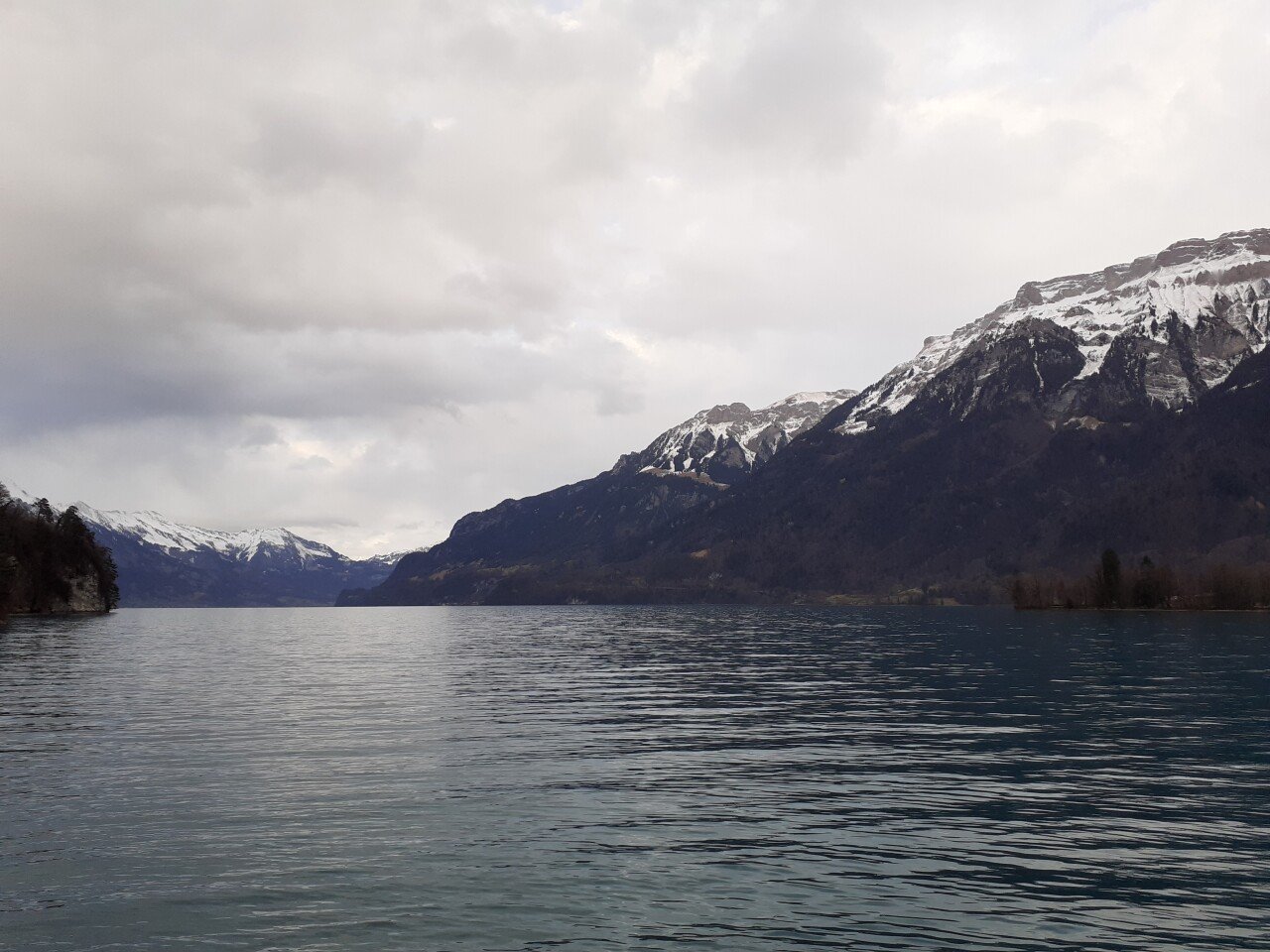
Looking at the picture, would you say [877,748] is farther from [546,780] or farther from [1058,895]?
[1058,895]

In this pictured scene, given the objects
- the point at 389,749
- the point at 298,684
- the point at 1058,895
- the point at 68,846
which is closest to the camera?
the point at 1058,895

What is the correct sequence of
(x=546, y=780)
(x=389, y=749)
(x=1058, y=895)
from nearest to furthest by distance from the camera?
(x=1058, y=895)
(x=546, y=780)
(x=389, y=749)

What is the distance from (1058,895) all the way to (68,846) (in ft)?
96.6

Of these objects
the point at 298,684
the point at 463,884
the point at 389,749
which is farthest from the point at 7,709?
the point at 463,884

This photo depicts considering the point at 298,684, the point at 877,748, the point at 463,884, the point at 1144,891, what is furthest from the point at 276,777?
the point at 298,684

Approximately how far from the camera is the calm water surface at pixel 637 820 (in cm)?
2403

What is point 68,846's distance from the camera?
30625 mm

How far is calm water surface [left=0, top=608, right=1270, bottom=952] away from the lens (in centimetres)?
2403

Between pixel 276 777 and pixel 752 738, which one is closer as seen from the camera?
pixel 276 777

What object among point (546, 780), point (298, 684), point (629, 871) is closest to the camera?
point (629, 871)

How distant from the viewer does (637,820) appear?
34.7 meters

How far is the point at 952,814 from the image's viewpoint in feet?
116

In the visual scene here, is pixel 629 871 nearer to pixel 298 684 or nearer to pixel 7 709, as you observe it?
pixel 7 709

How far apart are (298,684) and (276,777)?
164ft
